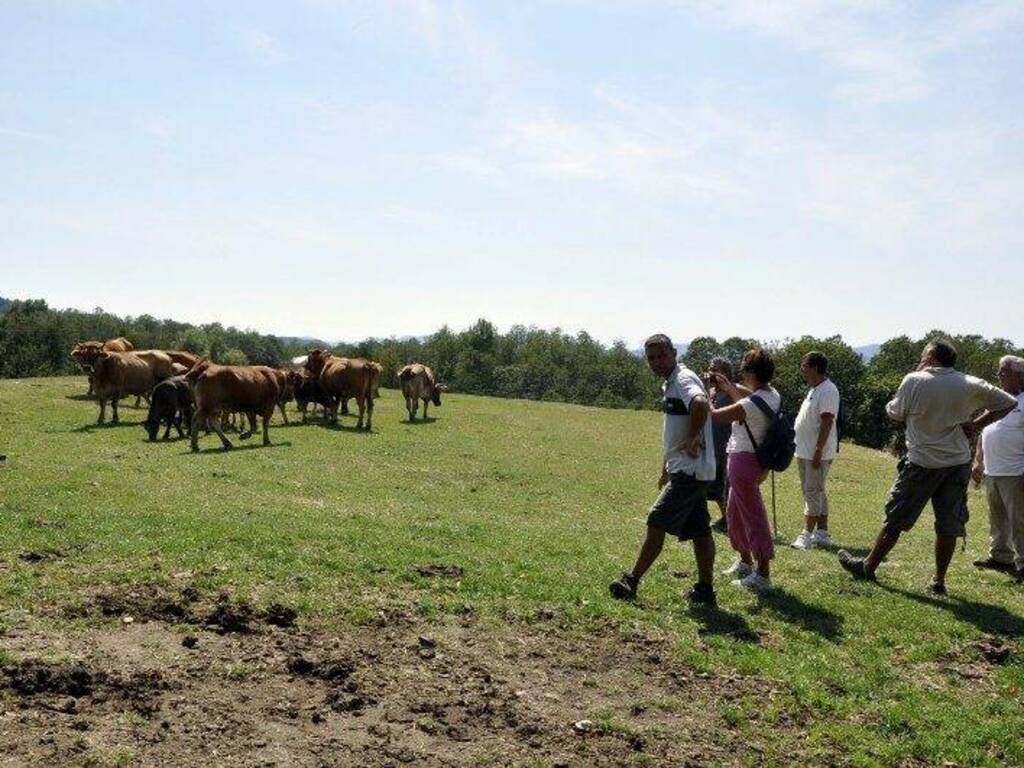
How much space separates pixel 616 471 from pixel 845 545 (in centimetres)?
988

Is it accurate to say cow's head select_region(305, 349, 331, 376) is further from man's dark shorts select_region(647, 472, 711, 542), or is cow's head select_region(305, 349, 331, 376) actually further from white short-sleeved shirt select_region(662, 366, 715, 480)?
man's dark shorts select_region(647, 472, 711, 542)

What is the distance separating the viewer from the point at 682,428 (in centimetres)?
781

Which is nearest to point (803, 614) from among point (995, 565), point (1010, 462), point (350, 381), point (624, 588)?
point (624, 588)

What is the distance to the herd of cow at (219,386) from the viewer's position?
2075cm

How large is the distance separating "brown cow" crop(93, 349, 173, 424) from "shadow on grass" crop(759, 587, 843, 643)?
813 inches

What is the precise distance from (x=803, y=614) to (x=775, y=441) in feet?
5.43

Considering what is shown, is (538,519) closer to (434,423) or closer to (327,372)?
(327,372)

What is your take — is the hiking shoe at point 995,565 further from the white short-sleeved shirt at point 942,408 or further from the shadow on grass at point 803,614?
the shadow on grass at point 803,614

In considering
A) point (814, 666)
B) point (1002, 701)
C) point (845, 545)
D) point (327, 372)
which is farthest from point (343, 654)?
point (327, 372)

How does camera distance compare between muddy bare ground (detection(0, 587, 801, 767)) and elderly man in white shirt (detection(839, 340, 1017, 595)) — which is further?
elderly man in white shirt (detection(839, 340, 1017, 595))

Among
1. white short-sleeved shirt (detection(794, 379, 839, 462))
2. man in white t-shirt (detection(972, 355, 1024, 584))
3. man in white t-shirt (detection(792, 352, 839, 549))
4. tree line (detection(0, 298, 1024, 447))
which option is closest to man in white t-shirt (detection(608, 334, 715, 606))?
man in white t-shirt (detection(792, 352, 839, 549))

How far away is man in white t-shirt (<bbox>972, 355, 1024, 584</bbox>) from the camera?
9.82m

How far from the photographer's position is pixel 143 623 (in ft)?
22.0

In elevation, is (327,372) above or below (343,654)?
above
